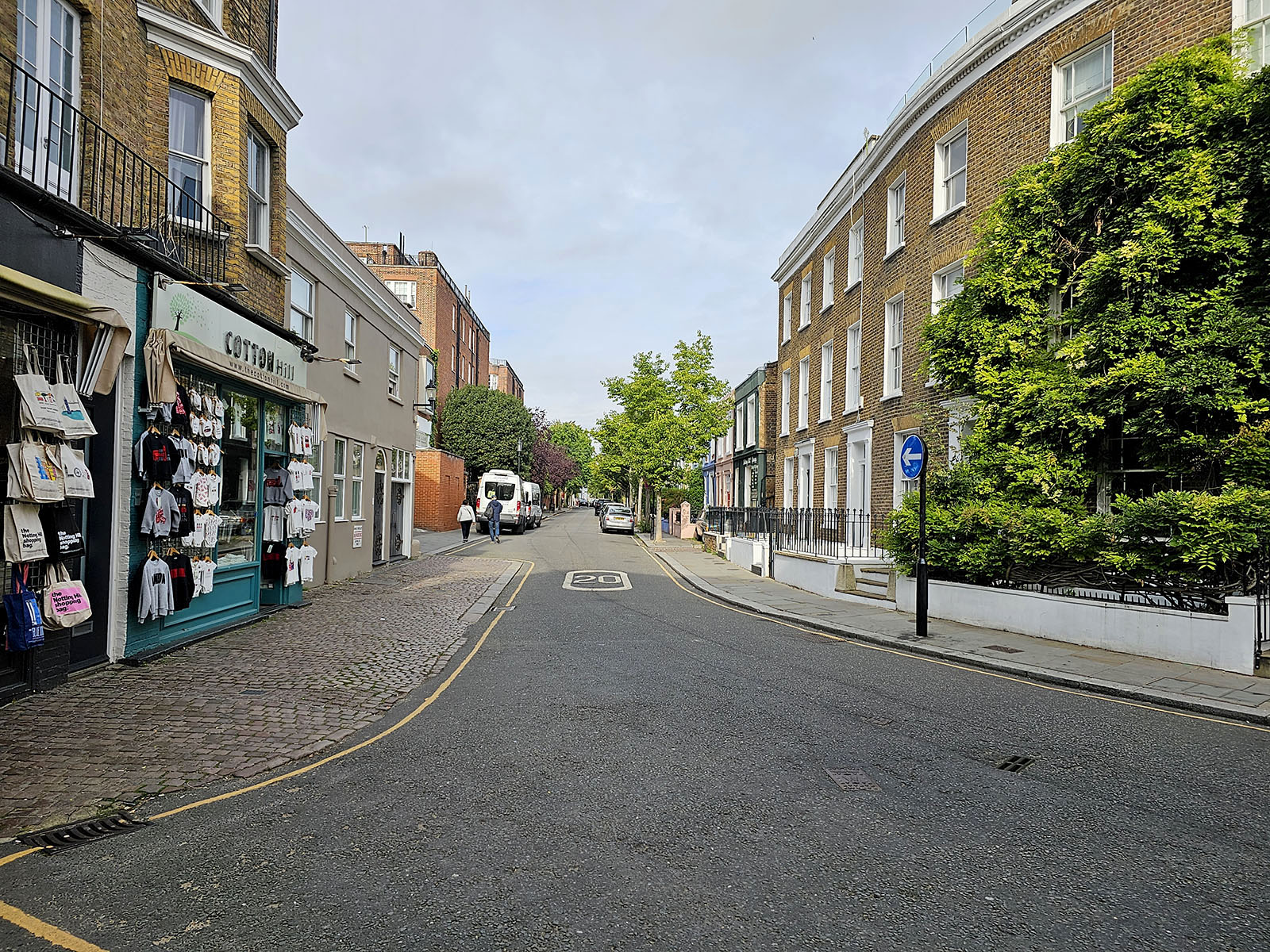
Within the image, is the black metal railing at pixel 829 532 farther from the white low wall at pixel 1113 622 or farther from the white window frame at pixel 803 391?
the white window frame at pixel 803 391

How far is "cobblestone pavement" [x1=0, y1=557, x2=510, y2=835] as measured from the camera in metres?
4.93

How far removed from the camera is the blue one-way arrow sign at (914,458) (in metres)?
11.6

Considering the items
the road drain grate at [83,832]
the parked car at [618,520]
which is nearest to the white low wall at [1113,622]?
the road drain grate at [83,832]

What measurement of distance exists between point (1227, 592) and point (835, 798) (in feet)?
23.7

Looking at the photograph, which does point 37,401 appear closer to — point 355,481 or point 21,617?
point 21,617

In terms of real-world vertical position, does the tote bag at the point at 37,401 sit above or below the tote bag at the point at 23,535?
above

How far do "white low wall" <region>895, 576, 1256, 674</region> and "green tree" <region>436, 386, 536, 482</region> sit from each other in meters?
38.5

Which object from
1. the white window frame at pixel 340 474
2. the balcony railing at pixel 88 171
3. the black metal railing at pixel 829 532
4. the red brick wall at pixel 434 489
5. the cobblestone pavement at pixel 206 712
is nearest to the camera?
the cobblestone pavement at pixel 206 712

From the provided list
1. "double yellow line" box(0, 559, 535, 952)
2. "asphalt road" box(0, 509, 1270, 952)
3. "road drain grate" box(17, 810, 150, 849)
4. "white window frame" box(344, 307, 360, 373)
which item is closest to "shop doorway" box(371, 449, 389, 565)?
"white window frame" box(344, 307, 360, 373)

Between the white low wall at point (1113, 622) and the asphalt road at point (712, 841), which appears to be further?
the white low wall at point (1113, 622)

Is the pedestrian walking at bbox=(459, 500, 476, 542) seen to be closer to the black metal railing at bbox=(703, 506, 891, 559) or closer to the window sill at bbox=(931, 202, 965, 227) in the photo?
the black metal railing at bbox=(703, 506, 891, 559)

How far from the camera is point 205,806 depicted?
4.61m

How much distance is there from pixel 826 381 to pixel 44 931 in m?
22.3

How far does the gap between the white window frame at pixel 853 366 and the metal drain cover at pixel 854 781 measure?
1664 centimetres
